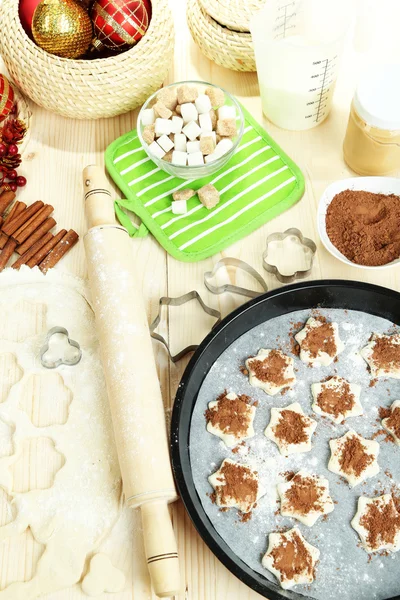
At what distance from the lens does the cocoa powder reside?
109 centimetres

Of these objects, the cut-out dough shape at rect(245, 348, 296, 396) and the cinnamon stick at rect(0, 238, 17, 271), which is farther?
the cinnamon stick at rect(0, 238, 17, 271)

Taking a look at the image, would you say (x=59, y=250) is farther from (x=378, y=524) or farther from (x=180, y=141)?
(x=378, y=524)

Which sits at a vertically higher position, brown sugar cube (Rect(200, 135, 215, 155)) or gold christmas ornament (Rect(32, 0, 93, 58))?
gold christmas ornament (Rect(32, 0, 93, 58))

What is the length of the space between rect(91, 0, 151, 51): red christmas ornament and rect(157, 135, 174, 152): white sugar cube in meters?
0.20

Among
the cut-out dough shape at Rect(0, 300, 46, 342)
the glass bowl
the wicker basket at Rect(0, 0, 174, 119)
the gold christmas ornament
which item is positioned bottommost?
the cut-out dough shape at Rect(0, 300, 46, 342)

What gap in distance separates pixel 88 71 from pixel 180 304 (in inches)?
18.3

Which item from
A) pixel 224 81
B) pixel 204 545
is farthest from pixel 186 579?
pixel 224 81

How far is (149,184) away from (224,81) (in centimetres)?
32

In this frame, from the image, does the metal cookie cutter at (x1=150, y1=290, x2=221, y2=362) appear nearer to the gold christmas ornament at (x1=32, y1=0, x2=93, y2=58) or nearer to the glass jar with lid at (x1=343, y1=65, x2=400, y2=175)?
the glass jar with lid at (x1=343, y1=65, x2=400, y2=175)

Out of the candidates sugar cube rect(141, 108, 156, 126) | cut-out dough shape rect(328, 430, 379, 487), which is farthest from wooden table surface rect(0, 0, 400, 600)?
cut-out dough shape rect(328, 430, 379, 487)

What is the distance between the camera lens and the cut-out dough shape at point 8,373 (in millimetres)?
1061

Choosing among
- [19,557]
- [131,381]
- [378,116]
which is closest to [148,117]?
[378,116]

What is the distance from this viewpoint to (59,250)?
1.17 meters

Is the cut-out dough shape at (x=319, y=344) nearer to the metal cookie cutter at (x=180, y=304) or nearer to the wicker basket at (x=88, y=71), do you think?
the metal cookie cutter at (x=180, y=304)
